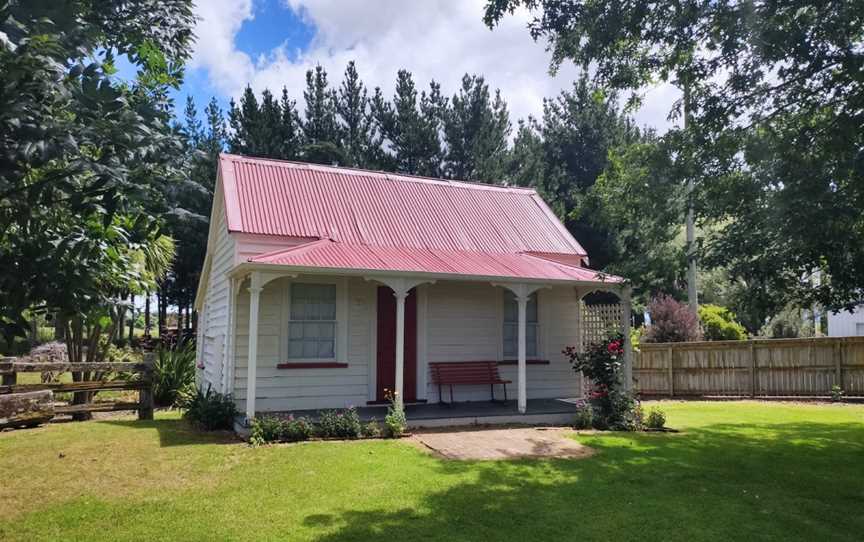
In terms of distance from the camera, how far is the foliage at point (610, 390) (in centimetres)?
1130

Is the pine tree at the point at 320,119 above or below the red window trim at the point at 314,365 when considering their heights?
above

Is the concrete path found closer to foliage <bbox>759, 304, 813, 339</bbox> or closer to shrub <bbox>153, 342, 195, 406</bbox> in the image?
shrub <bbox>153, 342, 195, 406</bbox>

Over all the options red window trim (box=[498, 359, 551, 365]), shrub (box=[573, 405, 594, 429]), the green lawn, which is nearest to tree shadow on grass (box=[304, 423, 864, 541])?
the green lawn

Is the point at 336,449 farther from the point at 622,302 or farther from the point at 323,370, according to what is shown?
the point at 622,302

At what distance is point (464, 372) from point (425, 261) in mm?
2521

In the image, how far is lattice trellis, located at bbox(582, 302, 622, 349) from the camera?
1261cm

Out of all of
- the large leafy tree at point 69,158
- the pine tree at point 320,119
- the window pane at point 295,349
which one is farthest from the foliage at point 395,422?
the pine tree at point 320,119

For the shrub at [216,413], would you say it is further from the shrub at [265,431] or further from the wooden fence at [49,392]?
the wooden fence at [49,392]

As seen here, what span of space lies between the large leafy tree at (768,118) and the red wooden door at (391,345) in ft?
18.8

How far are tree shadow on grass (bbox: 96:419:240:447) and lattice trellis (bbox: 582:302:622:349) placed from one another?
7.08 metres

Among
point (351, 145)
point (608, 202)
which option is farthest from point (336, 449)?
point (351, 145)

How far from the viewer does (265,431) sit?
9352 millimetres

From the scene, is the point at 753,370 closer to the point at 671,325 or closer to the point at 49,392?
the point at 671,325

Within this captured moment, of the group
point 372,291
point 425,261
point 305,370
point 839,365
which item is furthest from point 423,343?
point 839,365
